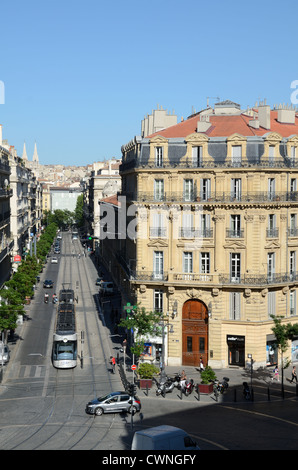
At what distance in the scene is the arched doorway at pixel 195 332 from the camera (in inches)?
2298

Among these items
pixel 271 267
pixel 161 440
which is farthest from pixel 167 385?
pixel 161 440

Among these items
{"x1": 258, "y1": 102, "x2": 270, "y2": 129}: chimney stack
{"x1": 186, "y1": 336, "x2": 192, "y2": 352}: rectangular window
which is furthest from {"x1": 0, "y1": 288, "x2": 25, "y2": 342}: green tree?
{"x1": 258, "y1": 102, "x2": 270, "y2": 129}: chimney stack

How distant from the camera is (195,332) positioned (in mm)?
58469

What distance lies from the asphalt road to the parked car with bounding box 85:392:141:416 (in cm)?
42

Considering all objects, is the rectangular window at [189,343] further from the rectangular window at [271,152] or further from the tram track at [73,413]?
the rectangular window at [271,152]

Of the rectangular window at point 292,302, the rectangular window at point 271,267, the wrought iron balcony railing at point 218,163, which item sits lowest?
the rectangular window at point 292,302

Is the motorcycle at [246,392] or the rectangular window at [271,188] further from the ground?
the rectangular window at [271,188]

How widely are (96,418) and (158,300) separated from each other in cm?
1777

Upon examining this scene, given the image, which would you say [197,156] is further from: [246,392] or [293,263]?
[246,392]

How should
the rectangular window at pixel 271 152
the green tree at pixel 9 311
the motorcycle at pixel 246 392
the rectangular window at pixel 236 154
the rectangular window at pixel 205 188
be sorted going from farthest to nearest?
1. the green tree at pixel 9 311
2. the rectangular window at pixel 205 188
3. the rectangular window at pixel 271 152
4. the rectangular window at pixel 236 154
5. the motorcycle at pixel 246 392

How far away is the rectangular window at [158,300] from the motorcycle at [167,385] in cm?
844

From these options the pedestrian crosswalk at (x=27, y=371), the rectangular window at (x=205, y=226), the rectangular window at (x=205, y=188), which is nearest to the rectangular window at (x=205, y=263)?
the rectangular window at (x=205, y=226)

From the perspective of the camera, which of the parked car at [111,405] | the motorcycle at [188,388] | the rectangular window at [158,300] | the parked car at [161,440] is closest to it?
the parked car at [161,440]
